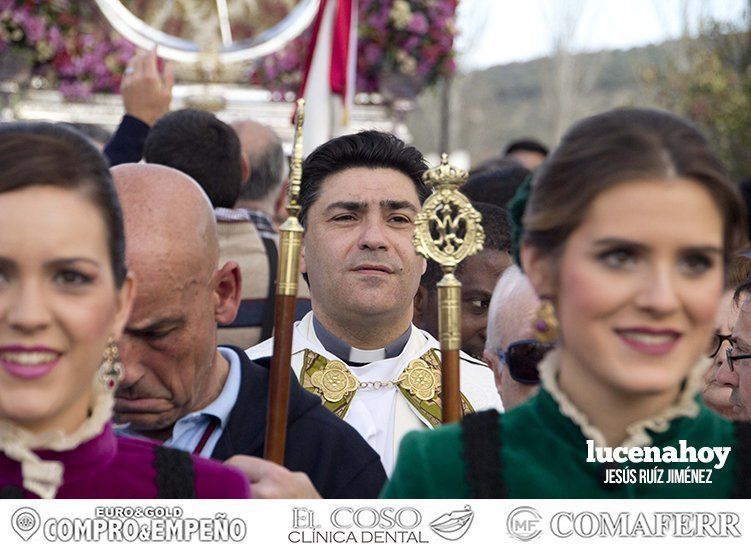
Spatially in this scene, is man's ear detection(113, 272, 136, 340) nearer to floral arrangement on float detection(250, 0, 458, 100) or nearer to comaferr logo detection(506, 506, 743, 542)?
comaferr logo detection(506, 506, 743, 542)

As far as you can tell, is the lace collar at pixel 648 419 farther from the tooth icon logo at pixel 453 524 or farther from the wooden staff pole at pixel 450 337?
the wooden staff pole at pixel 450 337

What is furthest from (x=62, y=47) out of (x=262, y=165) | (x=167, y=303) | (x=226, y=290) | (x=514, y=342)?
(x=514, y=342)

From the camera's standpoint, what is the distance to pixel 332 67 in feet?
23.4

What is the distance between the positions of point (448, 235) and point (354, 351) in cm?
132

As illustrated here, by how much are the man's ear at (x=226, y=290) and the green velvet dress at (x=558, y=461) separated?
1058mm

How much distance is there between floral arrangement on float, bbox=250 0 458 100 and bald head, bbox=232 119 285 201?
13.1 ft

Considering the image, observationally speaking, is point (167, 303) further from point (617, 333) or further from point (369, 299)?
point (617, 333)

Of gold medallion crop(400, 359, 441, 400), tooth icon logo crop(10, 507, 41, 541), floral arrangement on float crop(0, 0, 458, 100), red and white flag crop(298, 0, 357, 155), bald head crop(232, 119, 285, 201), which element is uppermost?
floral arrangement on float crop(0, 0, 458, 100)

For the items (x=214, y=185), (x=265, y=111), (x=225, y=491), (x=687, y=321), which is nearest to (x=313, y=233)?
(x=214, y=185)

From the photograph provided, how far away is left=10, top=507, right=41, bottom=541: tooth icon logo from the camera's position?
229 centimetres

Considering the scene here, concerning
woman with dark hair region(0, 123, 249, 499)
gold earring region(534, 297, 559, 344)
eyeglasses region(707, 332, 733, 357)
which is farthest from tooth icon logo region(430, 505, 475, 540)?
eyeglasses region(707, 332, 733, 357)

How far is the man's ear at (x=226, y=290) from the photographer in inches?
129

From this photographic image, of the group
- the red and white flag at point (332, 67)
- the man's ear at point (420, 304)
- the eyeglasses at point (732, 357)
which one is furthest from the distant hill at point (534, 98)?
the eyeglasses at point (732, 357)

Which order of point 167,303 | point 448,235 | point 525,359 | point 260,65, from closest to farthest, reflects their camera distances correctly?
1. point 448,235
2. point 525,359
3. point 167,303
4. point 260,65
